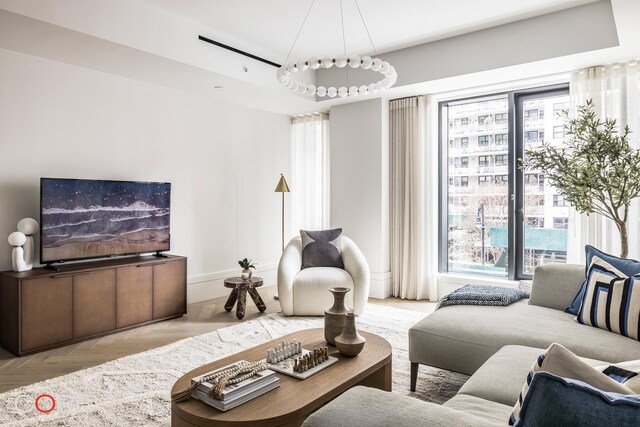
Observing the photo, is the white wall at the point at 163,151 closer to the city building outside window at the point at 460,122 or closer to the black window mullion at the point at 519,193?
the city building outside window at the point at 460,122

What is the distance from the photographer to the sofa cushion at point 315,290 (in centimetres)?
414

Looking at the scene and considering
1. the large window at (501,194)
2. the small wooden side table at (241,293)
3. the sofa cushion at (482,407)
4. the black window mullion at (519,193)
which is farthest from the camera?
the black window mullion at (519,193)

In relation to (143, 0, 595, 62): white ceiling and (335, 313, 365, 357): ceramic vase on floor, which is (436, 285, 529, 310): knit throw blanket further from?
(143, 0, 595, 62): white ceiling

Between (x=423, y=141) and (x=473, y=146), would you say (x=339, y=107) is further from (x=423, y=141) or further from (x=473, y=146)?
(x=473, y=146)

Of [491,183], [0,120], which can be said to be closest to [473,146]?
[491,183]

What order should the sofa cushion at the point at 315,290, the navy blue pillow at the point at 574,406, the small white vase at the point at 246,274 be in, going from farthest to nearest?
the small white vase at the point at 246,274, the sofa cushion at the point at 315,290, the navy blue pillow at the point at 574,406

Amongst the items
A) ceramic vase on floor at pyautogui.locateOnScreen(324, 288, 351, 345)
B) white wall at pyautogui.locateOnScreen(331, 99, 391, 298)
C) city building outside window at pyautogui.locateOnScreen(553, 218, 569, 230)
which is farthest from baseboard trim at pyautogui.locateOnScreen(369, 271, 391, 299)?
ceramic vase on floor at pyautogui.locateOnScreen(324, 288, 351, 345)

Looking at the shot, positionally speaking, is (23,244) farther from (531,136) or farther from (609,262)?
(531,136)

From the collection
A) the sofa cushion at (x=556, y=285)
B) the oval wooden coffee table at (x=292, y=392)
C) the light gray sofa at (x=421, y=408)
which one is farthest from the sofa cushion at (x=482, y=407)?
the sofa cushion at (x=556, y=285)

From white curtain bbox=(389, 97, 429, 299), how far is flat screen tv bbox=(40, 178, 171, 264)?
8.92 feet

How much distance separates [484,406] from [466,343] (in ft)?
2.95

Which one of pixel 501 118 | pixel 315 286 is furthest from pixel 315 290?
pixel 501 118

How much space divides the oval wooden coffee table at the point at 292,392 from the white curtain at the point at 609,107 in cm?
285

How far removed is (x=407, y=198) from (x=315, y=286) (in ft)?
5.79
